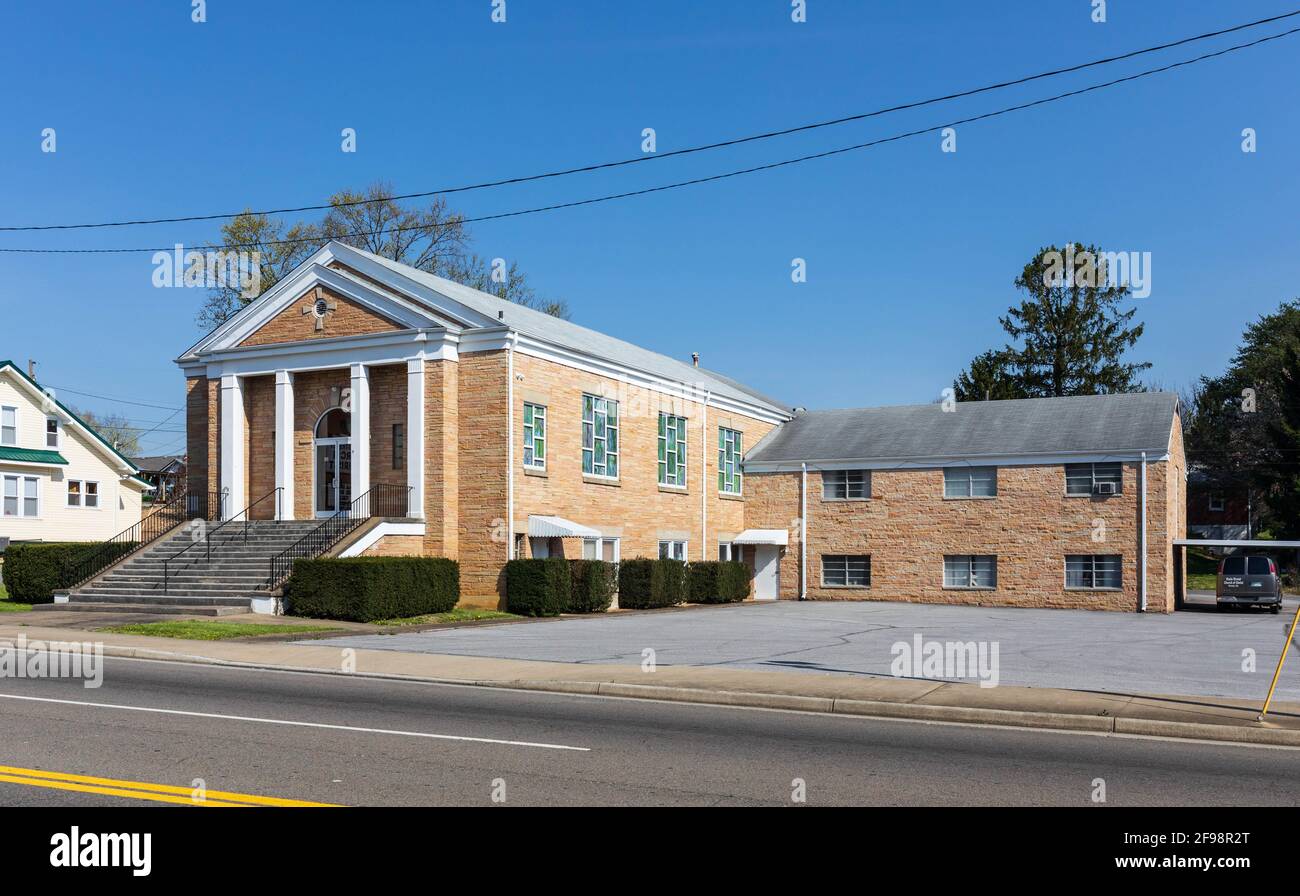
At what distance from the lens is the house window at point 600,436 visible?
35.3 m

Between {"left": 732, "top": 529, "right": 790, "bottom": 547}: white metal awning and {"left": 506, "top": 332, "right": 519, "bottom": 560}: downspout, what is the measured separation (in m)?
15.0

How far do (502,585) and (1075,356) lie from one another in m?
52.5

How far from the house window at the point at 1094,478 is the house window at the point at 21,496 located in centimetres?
4494

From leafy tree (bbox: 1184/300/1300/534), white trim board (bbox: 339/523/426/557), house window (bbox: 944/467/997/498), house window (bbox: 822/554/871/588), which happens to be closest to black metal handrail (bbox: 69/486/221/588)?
white trim board (bbox: 339/523/426/557)

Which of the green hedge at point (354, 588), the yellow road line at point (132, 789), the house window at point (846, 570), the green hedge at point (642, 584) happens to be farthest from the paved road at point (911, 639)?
the yellow road line at point (132, 789)

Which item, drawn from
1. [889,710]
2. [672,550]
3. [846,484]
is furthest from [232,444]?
[889,710]

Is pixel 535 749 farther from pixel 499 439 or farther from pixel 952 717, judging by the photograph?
pixel 499 439

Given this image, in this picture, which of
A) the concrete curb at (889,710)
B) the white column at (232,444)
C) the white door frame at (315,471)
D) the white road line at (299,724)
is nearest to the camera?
the white road line at (299,724)

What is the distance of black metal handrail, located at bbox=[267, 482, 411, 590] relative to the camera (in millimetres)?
28094

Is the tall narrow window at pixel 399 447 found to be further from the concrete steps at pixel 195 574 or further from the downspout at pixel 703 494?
the downspout at pixel 703 494

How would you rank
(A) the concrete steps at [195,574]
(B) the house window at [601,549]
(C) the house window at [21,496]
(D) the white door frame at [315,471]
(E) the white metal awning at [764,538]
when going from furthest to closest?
1. (C) the house window at [21,496]
2. (E) the white metal awning at [764,538]
3. (B) the house window at [601,549]
4. (D) the white door frame at [315,471]
5. (A) the concrete steps at [195,574]

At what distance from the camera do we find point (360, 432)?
1262 inches

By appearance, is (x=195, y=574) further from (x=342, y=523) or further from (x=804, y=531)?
(x=804, y=531)

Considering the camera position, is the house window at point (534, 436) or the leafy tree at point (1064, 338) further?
the leafy tree at point (1064, 338)
